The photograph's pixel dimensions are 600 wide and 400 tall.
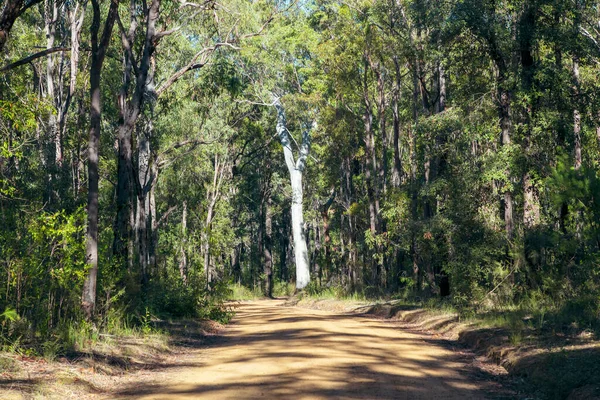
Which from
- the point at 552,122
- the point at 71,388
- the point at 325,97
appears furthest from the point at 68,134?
the point at 71,388

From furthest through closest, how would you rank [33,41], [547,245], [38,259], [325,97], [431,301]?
[325,97]
[33,41]
[431,301]
[547,245]
[38,259]

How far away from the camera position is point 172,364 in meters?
11.8

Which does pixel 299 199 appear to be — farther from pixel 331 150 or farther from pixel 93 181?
pixel 93 181

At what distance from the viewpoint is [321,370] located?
10172 millimetres

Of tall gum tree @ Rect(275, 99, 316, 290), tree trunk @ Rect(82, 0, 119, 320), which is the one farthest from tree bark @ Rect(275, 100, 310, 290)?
tree trunk @ Rect(82, 0, 119, 320)

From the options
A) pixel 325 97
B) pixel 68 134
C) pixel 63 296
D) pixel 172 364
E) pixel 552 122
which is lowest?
pixel 172 364

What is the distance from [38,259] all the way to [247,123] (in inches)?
1504

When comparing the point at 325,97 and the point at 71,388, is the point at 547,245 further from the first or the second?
the point at 325,97

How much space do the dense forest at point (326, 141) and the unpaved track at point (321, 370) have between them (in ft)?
7.98

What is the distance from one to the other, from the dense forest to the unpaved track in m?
2.43

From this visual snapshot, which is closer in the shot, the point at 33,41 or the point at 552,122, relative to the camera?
the point at 552,122

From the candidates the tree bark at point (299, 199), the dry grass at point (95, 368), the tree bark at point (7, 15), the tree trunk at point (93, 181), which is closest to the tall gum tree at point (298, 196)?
the tree bark at point (299, 199)

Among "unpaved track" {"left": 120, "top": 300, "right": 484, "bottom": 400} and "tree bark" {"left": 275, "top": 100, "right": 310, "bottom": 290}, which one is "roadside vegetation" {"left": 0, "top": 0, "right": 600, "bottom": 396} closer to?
"tree bark" {"left": 275, "top": 100, "right": 310, "bottom": 290}

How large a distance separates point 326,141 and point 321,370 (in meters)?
38.3
